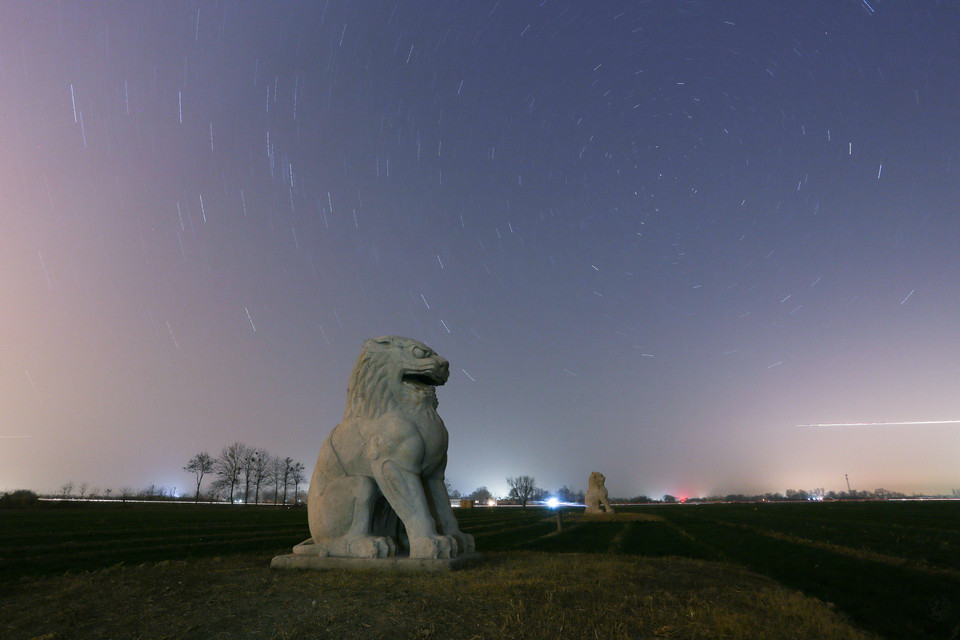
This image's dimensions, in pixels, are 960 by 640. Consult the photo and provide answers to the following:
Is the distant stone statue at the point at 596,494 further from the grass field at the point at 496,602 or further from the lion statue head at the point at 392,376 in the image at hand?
the lion statue head at the point at 392,376

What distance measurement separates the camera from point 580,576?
508cm

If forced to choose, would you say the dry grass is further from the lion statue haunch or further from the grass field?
the lion statue haunch

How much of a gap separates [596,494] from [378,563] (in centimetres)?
2954

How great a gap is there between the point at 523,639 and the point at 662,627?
0.99 meters

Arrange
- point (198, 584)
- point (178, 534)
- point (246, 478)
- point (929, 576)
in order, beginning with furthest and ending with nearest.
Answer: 1. point (246, 478)
2. point (178, 534)
3. point (929, 576)
4. point (198, 584)

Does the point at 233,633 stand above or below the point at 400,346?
below

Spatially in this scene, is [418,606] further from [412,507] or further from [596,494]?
[596,494]

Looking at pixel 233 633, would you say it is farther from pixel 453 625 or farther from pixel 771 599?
pixel 771 599

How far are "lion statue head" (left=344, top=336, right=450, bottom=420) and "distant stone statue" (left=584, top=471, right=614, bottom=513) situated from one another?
28862 millimetres

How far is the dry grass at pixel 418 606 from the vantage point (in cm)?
346

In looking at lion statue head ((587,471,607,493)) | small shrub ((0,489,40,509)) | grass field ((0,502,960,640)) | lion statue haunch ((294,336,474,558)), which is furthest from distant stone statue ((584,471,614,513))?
small shrub ((0,489,40,509))

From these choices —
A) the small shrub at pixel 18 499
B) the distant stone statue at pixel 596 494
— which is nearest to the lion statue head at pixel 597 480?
the distant stone statue at pixel 596 494

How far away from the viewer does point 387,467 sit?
5.93 m

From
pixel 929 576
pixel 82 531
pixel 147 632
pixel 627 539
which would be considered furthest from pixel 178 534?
pixel 929 576
